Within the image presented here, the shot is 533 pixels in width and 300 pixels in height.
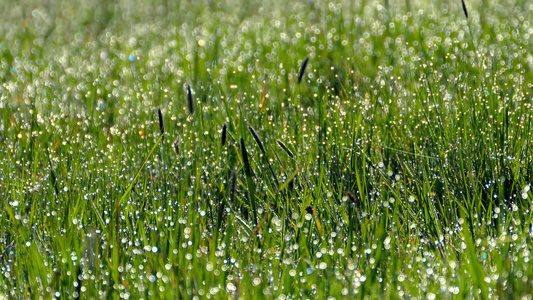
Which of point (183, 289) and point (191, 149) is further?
point (191, 149)

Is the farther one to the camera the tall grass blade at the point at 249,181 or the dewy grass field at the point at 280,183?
the tall grass blade at the point at 249,181

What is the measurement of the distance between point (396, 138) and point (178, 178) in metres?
0.82

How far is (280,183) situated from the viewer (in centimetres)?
218

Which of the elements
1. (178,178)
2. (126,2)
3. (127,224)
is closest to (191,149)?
(178,178)

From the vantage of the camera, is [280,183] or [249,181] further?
[280,183]

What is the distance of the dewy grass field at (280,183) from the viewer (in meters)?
1.61

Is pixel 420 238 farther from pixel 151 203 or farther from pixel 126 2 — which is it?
pixel 126 2

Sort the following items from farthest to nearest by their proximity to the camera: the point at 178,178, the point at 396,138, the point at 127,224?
the point at 396,138 < the point at 178,178 < the point at 127,224

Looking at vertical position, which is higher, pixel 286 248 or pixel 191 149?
pixel 191 149

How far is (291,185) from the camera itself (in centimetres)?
207

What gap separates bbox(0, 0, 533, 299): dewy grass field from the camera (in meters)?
1.61

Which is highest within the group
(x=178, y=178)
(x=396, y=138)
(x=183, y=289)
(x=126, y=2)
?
(x=126, y=2)

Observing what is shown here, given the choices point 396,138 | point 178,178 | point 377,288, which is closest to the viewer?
point 377,288

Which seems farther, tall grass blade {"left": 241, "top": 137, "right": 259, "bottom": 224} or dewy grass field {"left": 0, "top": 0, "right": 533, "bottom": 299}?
tall grass blade {"left": 241, "top": 137, "right": 259, "bottom": 224}
